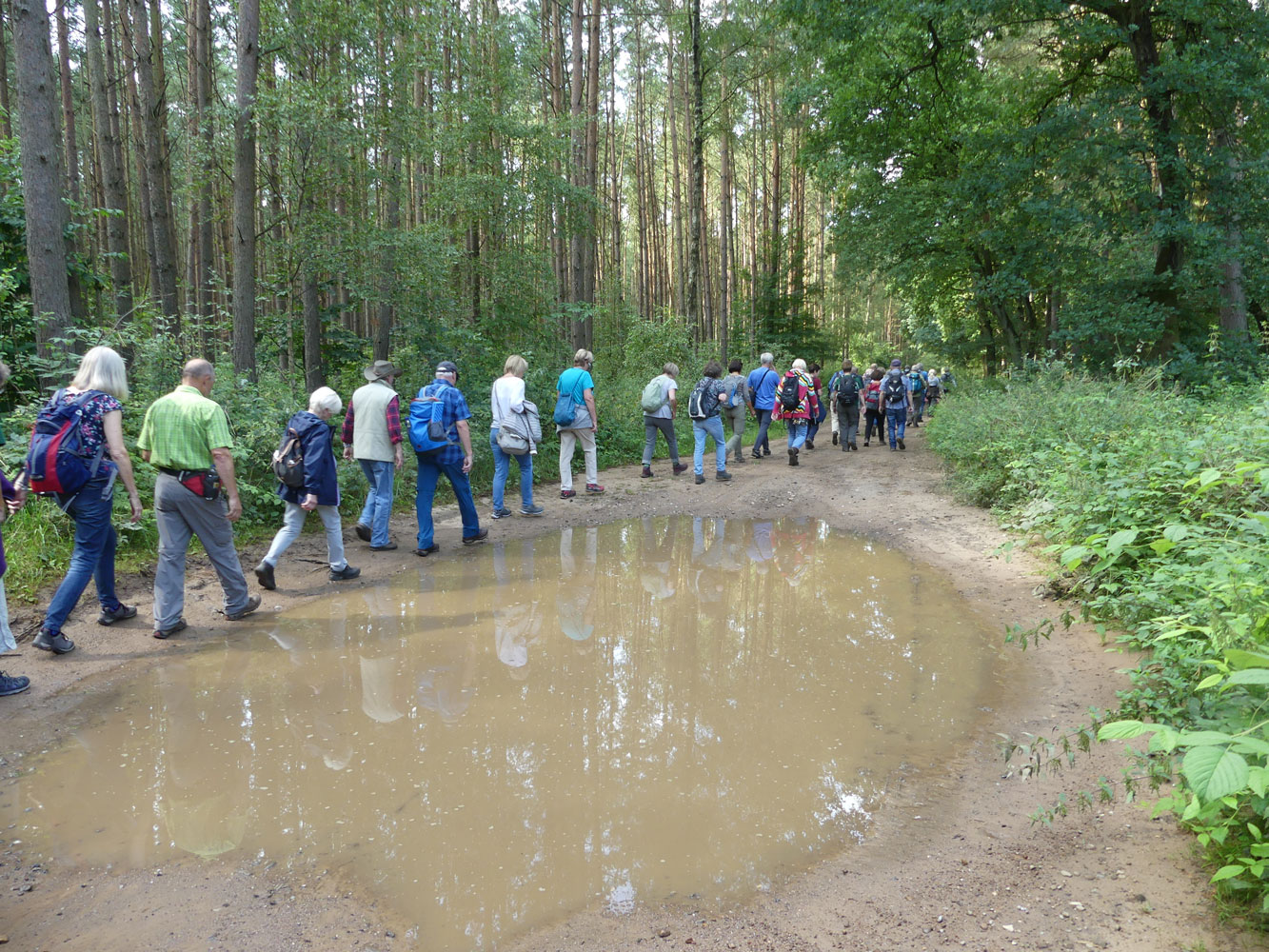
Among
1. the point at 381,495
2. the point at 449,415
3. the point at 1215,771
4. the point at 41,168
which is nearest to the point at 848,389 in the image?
the point at 449,415

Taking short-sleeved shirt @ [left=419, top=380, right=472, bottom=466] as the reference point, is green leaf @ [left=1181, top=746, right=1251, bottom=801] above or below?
below

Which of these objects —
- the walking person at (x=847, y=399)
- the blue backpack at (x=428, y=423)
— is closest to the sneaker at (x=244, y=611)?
the blue backpack at (x=428, y=423)

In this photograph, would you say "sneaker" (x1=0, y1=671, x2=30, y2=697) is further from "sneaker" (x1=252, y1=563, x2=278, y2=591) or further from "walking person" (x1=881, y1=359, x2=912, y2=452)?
"walking person" (x1=881, y1=359, x2=912, y2=452)

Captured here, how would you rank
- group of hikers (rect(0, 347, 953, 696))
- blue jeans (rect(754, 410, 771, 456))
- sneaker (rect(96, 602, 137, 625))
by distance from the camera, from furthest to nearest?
blue jeans (rect(754, 410, 771, 456)) → sneaker (rect(96, 602, 137, 625)) → group of hikers (rect(0, 347, 953, 696))

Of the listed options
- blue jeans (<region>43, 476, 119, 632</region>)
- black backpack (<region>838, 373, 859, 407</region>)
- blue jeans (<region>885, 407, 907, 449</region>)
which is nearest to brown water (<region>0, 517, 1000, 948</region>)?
blue jeans (<region>43, 476, 119, 632</region>)

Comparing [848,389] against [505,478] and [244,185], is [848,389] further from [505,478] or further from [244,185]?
[244,185]

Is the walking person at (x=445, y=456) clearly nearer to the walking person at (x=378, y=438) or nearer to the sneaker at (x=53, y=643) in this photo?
the walking person at (x=378, y=438)

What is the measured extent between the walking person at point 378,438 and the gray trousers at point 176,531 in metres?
2.05

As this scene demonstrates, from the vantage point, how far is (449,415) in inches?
305

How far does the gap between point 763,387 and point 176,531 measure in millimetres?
10020

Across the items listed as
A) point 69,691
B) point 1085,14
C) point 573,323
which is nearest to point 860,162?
point 1085,14

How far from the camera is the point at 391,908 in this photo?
280cm

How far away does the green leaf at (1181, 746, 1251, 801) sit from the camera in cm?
203

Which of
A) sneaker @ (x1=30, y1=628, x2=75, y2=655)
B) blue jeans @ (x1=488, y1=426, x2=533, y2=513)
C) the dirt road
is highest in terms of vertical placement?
blue jeans @ (x1=488, y1=426, x2=533, y2=513)
